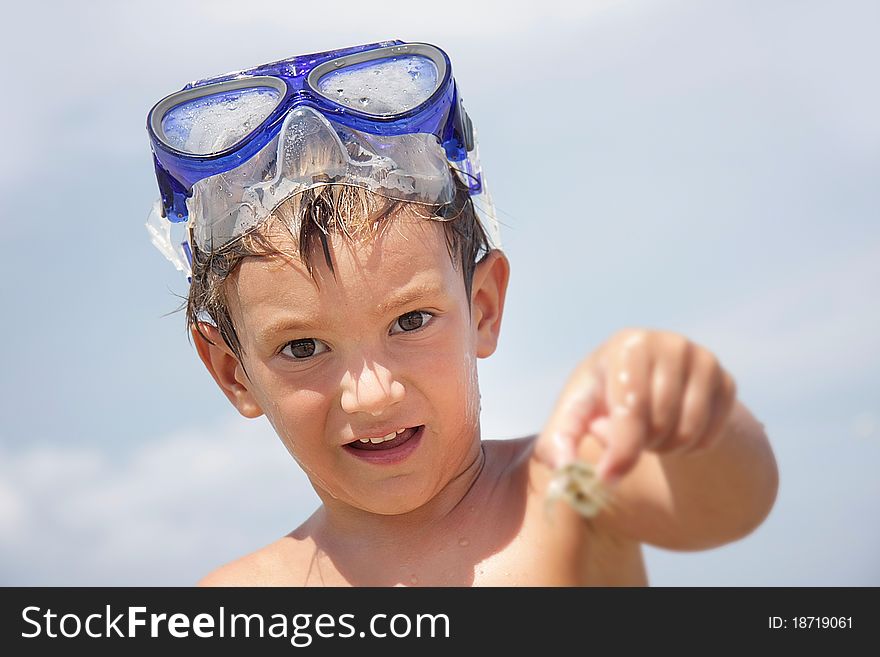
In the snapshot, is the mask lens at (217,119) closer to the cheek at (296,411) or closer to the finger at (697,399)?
the cheek at (296,411)

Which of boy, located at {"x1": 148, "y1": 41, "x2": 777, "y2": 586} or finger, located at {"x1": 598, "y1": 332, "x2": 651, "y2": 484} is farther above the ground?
boy, located at {"x1": 148, "y1": 41, "x2": 777, "y2": 586}

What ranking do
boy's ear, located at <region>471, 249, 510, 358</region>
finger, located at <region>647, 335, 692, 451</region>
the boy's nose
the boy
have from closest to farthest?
finger, located at <region>647, 335, 692, 451</region> < the boy < the boy's nose < boy's ear, located at <region>471, 249, 510, 358</region>

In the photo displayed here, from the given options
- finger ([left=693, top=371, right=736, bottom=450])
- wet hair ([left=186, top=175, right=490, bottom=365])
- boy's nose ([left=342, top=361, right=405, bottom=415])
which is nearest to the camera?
finger ([left=693, top=371, right=736, bottom=450])

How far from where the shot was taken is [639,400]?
4.86 ft

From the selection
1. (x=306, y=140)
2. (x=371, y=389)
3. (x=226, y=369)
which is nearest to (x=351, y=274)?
(x=371, y=389)

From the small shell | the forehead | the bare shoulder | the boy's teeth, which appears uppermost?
the forehead

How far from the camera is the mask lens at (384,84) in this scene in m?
2.87

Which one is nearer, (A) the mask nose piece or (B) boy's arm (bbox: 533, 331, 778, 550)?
(B) boy's arm (bbox: 533, 331, 778, 550)

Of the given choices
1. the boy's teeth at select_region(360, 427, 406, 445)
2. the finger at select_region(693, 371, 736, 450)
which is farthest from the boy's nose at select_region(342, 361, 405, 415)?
the finger at select_region(693, 371, 736, 450)

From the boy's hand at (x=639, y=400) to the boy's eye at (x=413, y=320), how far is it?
2.97 feet

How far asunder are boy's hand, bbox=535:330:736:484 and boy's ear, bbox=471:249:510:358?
3.94 ft

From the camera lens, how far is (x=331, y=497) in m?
A: 2.92

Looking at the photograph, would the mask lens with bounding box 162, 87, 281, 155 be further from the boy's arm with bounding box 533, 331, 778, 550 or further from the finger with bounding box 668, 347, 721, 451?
the finger with bounding box 668, 347, 721, 451

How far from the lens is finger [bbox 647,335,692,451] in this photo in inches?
58.9
